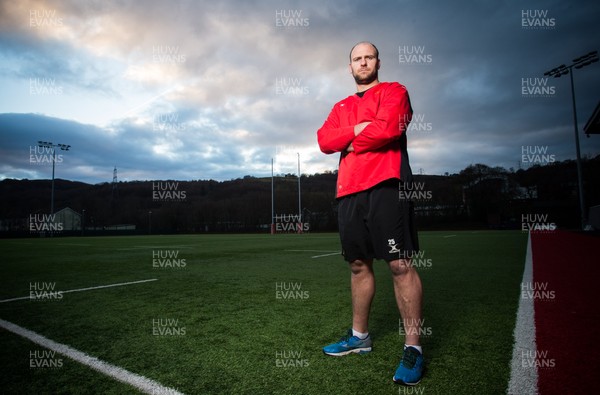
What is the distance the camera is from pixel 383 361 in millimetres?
2021

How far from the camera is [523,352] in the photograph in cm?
210

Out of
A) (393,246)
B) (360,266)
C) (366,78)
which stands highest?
(366,78)

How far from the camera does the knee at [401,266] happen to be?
1.92m

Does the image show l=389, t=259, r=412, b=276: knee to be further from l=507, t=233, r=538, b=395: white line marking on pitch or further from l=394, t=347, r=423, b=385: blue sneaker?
l=507, t=233, r=538, b=395: white line marking on pitch

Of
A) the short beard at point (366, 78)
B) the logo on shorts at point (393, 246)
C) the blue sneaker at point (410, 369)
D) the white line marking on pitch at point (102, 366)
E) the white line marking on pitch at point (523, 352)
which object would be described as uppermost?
the short beard at point (366, 78)

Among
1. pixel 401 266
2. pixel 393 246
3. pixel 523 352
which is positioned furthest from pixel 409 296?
pixel 523 352

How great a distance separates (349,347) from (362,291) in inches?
14.1

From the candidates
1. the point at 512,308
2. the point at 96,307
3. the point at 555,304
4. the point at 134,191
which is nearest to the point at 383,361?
the point at 512,308

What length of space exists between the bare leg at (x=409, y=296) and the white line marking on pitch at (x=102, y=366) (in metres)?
1.28

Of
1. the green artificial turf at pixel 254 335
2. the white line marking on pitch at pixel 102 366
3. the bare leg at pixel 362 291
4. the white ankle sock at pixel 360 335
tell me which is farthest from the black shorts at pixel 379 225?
the white line marking on pitch at pixel 102 366

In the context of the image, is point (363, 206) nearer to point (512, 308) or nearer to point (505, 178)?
point (512, 308)

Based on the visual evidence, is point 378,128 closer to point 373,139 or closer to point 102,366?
point 373,139

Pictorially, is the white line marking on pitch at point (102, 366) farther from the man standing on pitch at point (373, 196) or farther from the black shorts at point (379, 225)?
the black shorts at point (379, 225)

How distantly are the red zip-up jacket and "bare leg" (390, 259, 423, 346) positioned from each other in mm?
506
